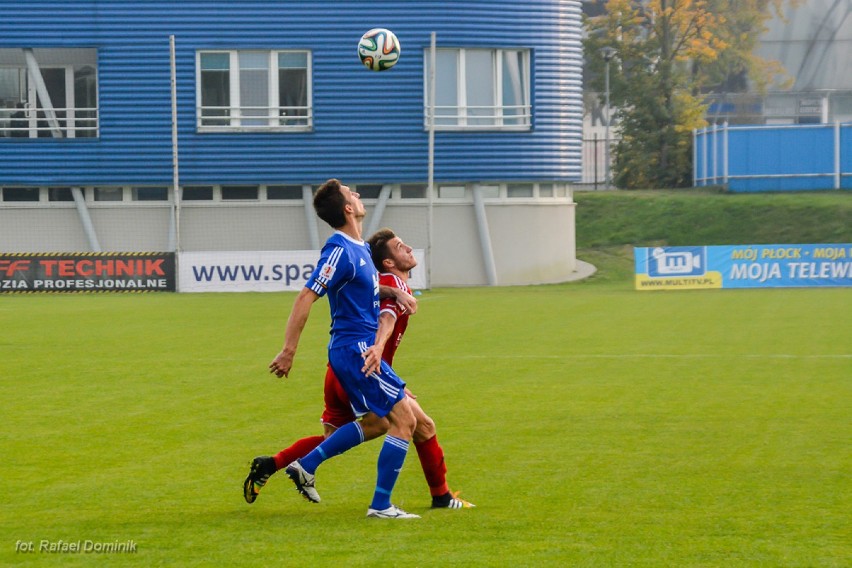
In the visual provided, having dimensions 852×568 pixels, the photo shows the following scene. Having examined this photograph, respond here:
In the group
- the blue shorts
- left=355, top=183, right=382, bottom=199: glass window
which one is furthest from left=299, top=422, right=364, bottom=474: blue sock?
left=355, top=183, right=382, bottom=199: glass window

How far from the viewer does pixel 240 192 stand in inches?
1660

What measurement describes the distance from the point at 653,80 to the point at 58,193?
28.4 metres

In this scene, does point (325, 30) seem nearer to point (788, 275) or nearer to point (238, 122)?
point (238, 122)

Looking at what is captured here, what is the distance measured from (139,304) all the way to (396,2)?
14111 millimetres

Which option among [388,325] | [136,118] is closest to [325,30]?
[136,118]

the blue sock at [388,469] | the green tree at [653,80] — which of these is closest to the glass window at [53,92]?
the green tree at [653,80]

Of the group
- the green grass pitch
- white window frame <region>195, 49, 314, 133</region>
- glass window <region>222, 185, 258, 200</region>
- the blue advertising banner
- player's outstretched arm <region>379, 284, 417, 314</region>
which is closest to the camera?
the green grass pitch

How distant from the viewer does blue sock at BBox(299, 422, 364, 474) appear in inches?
329

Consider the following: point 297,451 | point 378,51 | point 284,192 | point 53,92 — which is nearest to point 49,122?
point 53,92

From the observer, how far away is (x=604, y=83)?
209 feet

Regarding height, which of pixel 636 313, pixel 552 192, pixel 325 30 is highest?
pixel 325 30

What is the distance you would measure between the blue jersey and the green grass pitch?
1.12m

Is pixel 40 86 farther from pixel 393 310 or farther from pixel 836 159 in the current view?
pixel 393 310

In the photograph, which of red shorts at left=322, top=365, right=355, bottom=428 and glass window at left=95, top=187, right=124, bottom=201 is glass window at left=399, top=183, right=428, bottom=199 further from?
red shorts at left=322, top=365, right=355, bottom=428
